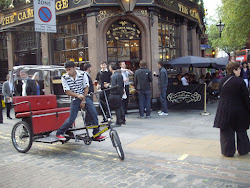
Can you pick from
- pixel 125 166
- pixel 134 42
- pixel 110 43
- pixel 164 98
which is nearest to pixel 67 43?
pixel 110 43

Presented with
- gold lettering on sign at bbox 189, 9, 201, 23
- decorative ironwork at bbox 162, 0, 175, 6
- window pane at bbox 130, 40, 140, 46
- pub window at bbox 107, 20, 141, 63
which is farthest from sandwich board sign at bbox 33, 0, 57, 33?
gold lettering on sign at bbox 189, 9, 201, 23

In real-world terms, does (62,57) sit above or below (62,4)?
below

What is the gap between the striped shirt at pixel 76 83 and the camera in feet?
18.2

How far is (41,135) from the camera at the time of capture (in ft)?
19.4

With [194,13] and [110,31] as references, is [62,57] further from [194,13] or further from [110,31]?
[194,13]

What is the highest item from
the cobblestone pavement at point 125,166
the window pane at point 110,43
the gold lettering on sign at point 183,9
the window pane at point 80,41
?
the gold lettering on sign at point 183,9

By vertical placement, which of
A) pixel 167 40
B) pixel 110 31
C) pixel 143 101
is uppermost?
pixel 110 31

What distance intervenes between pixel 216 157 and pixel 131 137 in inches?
95.7

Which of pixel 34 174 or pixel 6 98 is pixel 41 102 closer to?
pixel 34 174

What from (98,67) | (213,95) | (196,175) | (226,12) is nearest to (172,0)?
(98,67)

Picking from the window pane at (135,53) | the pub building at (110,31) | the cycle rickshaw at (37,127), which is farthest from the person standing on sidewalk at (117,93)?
the window pane at (135,53)

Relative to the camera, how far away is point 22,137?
5.91 m

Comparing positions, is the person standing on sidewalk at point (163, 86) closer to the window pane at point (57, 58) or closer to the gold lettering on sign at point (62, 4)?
the gold lettering on sign at point (62, 4)

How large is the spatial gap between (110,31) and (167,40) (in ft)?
11.1
